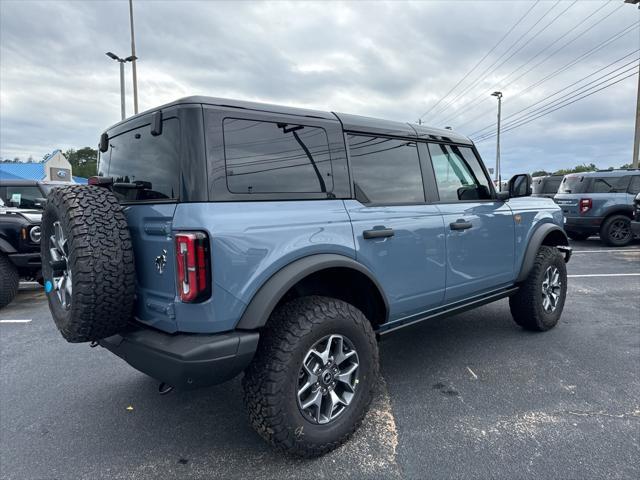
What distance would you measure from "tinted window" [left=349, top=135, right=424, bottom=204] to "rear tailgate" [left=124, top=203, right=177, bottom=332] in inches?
47.5

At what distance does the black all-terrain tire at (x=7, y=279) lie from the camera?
5.46 metres

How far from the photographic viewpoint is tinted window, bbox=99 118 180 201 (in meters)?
→ 2.18

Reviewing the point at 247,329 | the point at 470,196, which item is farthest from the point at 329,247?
the point at 470,196

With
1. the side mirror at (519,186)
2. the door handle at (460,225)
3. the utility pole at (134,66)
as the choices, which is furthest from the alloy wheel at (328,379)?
the utility pole at (134,66)

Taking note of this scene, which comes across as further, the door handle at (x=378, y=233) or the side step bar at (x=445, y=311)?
the side step bar at (x=445, y=311)

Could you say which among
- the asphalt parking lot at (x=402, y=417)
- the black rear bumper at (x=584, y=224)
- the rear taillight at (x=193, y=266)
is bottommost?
the asphalt parking lot at (x=402, y=417)

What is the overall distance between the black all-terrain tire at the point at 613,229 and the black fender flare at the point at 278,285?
1060 cm

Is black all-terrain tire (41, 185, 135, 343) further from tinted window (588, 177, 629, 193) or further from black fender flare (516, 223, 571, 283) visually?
tinted window (588, 177, 629, 193)

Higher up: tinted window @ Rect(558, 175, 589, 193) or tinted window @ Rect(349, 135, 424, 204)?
tinted window @ Rect(558, 175, 589, 193)

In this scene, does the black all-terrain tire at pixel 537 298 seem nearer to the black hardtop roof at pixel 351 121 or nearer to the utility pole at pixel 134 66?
the black hardtop roof at pixel 351 121

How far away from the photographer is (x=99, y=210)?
2.16 metres

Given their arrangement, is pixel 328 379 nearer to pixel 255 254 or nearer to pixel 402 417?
pixel 402 417

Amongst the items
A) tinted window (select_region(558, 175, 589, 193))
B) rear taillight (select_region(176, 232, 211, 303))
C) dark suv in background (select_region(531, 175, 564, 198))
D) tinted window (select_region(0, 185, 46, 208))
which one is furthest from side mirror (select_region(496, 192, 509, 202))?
dark suv in background (select_region(531, 175, 564, 198))

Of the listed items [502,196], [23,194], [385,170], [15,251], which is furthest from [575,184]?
[23,194]
